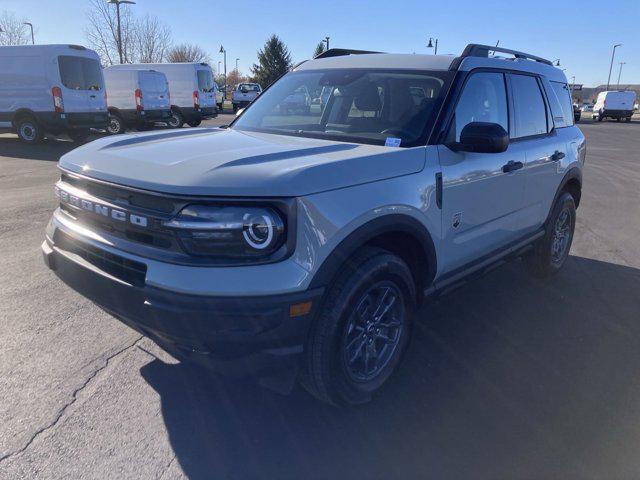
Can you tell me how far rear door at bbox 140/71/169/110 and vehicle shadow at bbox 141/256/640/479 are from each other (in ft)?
54.2

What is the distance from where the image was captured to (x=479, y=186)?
138 inches

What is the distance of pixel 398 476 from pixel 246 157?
1712mm

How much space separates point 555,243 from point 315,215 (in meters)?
3.66

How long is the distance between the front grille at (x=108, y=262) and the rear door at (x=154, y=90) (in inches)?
650

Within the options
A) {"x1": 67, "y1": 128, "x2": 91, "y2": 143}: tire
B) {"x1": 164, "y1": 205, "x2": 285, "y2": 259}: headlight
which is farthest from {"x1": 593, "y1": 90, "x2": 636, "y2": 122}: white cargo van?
{"x1": 164, "y1": 205, "x2": 285, "y2": 259}: headlight

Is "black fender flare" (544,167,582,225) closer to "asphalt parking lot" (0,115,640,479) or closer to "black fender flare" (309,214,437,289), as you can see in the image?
"asphalt parking lot" (0,115,640,479)

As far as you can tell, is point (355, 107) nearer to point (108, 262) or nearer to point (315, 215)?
point (315, 215)

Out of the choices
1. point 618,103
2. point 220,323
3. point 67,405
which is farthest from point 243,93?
point 220,323

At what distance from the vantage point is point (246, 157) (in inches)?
104

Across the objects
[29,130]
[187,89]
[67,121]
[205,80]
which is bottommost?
[29,130]

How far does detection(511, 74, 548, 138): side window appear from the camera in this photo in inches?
163

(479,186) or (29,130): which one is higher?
(479,186)

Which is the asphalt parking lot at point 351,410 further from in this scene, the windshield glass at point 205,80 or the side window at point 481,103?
the windshield glass at point 205,80

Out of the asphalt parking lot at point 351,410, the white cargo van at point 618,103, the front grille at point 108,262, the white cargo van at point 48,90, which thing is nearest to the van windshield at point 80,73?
the white cargo van at point 48,90
